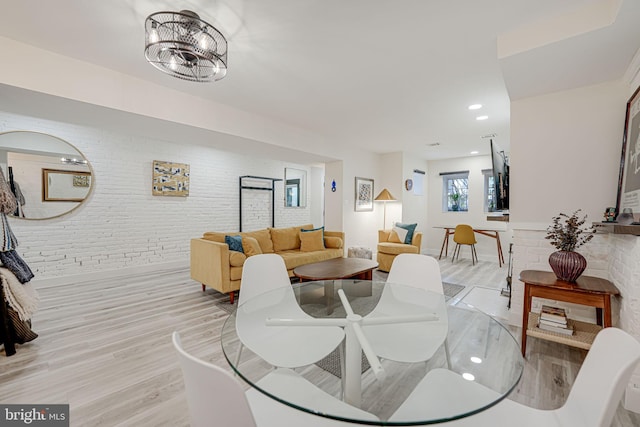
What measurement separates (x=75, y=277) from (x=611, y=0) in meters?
6.17

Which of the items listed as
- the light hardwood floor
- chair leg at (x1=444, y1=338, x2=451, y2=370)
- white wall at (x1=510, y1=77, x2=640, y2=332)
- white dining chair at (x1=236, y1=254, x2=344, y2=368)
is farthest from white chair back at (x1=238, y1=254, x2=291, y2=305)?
white wall at (x1=510, y1=77, x2=640, y2=332)

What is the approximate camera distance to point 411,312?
5.67ft

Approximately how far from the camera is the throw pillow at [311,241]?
4539 mm

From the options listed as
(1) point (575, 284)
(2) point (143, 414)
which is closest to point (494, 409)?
(1) point (575, 284)

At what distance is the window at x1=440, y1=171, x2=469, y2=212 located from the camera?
6626 mm

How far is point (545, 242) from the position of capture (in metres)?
2.52

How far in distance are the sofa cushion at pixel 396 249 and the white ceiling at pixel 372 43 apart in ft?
7.99

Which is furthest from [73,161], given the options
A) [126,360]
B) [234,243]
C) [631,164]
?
[631,164]

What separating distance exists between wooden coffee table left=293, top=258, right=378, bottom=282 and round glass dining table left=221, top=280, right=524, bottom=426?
2.60 ft

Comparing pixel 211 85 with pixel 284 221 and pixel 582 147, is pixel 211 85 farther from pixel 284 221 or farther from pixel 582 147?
pixel 284 221

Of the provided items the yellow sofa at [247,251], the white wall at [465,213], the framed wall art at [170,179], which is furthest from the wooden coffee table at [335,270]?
the white wall at [465,213]

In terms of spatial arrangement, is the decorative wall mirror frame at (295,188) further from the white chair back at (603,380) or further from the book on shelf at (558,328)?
the white chair back at (603,380)

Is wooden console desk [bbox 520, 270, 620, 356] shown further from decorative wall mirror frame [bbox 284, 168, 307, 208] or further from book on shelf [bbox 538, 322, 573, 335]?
decorative wall mirror frame [bbox 284, 168, 307, 208]

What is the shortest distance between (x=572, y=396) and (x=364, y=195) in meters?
5.14
